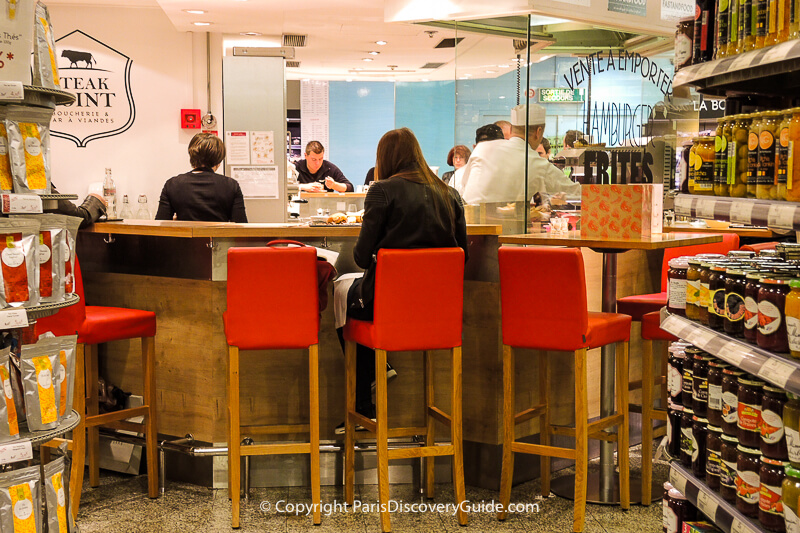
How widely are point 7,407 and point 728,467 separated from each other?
1.87 metres

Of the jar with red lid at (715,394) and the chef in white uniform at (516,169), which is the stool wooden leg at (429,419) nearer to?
the chef in white uniform at (516,169)

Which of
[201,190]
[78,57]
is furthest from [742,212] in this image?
[78,57]

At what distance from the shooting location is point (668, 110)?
490 cm

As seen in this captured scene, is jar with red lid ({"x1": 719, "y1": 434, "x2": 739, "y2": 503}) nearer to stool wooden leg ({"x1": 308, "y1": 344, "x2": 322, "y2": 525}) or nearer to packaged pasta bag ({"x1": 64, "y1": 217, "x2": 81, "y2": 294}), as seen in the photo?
stool wooden leg ({"x1": 308, "y1": 344, "x2": 322, "y2": 525})

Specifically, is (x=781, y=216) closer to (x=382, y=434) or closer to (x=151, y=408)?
(x=382, y=434)

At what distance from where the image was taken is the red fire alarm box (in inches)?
280

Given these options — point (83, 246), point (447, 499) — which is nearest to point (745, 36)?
point (447, 499)

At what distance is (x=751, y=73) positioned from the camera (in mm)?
1897

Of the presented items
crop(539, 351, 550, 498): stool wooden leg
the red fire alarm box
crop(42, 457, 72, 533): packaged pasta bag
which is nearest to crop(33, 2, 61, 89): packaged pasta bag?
crop(42, 457, 72, 533): packaged pasta bag

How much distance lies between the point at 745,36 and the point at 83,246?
10.9ft

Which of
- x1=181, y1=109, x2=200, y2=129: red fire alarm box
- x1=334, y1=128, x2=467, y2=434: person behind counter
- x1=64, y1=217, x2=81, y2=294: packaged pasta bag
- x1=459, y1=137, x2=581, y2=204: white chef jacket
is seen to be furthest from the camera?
x1=181, y1=109, x2=200, y2=129: red fire alarm box

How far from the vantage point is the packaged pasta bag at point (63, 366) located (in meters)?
2.29

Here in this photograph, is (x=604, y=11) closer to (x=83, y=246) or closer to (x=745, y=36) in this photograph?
(x=745, y=36)

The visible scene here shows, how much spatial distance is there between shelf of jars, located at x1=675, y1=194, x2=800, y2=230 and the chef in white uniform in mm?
1943
